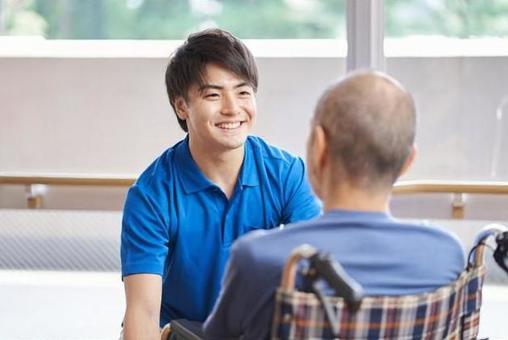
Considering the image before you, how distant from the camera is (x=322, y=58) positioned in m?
4.45

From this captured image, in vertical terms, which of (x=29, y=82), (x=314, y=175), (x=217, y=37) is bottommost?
(x=314, y=175)

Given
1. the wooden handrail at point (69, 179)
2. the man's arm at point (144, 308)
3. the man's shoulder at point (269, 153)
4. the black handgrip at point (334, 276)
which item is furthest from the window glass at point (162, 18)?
the black handgrip at point (334, 276)

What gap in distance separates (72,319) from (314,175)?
244 cm

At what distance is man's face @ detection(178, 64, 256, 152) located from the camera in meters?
2.32

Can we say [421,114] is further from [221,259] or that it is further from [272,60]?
[221,259]

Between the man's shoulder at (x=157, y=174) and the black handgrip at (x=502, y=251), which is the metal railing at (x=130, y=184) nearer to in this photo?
the man's shoulder at (x=157, y=174)

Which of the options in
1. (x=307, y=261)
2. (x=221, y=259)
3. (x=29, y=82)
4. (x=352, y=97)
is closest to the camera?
(x=307, y=261)

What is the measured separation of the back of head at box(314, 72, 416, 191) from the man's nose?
2.30 ft

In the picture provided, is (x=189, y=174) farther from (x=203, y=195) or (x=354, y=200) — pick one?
(x=354, y=200)

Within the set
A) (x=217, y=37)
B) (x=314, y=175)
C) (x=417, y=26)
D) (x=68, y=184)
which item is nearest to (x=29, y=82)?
(x=68, y=184)

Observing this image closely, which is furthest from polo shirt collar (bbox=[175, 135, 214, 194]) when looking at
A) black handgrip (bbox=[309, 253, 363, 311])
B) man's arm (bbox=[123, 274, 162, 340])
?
black handgrip (bbox=[309, 253, 363, 311])

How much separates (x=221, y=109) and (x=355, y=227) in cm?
82

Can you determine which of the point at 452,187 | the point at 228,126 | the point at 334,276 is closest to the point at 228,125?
the point at 228,126

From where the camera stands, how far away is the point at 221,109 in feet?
7.64
